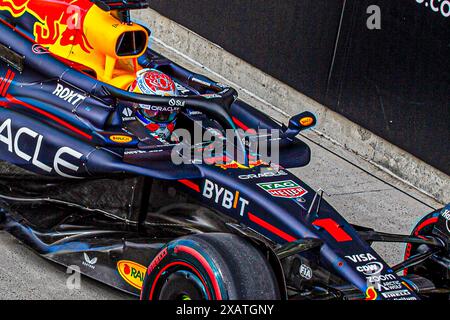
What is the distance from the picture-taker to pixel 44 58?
664 cm

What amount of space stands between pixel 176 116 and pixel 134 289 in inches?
51.1

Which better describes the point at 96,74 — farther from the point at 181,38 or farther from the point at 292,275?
the point at 181,38

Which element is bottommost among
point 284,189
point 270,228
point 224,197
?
point 270,228

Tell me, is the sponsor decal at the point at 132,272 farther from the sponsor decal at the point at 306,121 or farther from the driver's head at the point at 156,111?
the sponsor decal at the point at 306,121

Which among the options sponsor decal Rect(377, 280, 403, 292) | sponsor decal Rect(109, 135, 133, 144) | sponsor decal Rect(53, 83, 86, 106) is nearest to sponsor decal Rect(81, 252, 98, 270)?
sponsor decal Rect(109, 135, 133, 144)

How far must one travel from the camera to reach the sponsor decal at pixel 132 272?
575cm

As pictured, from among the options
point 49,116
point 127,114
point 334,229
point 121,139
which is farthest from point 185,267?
point 49,116

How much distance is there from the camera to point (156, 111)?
6.30 m

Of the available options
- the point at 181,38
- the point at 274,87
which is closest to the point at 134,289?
the point at 274,87

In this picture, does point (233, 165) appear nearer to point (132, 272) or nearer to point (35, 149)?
point (132, 272)

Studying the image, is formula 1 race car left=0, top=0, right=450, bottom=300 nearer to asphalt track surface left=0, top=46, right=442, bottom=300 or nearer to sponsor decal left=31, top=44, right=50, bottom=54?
sponsor decal left=31, top=44, right=50, bottom=54

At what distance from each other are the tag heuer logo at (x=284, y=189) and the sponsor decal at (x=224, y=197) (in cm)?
16

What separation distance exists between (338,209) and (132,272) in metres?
2.37

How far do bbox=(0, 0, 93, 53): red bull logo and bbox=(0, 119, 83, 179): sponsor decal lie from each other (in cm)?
85
